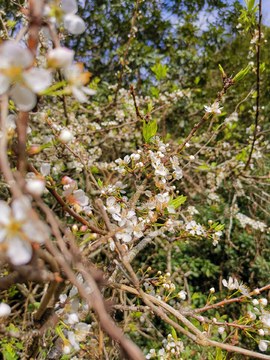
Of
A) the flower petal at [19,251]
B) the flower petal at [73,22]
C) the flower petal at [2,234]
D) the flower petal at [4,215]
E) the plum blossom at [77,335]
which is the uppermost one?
the flower petal at [73,22]

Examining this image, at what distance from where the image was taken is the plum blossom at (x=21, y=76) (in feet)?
1.33

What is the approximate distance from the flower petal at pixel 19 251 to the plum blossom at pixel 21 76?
0.23 metres

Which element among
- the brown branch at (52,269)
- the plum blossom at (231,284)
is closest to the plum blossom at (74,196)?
the brown branch at (52,269)

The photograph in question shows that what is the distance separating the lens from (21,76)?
43cm

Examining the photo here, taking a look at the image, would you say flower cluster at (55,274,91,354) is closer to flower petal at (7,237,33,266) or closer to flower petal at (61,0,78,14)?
flower petal at (7,237,33,266)

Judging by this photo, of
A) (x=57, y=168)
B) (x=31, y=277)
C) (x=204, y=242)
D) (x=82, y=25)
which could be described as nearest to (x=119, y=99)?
(x=57, y=168)

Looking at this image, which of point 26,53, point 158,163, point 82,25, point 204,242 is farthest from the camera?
point 204,242

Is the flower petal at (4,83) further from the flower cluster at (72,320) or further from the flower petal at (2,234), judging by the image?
the flower cluster at (72,320)

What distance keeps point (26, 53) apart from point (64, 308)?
71cm

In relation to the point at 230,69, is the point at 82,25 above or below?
below

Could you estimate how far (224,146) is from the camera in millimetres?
3217

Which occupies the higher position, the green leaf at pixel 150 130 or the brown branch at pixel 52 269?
the green leaf at pixel 150 130

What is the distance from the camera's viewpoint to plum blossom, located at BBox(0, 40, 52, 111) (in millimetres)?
406

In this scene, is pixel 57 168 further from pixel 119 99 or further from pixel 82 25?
pixel 82 25
